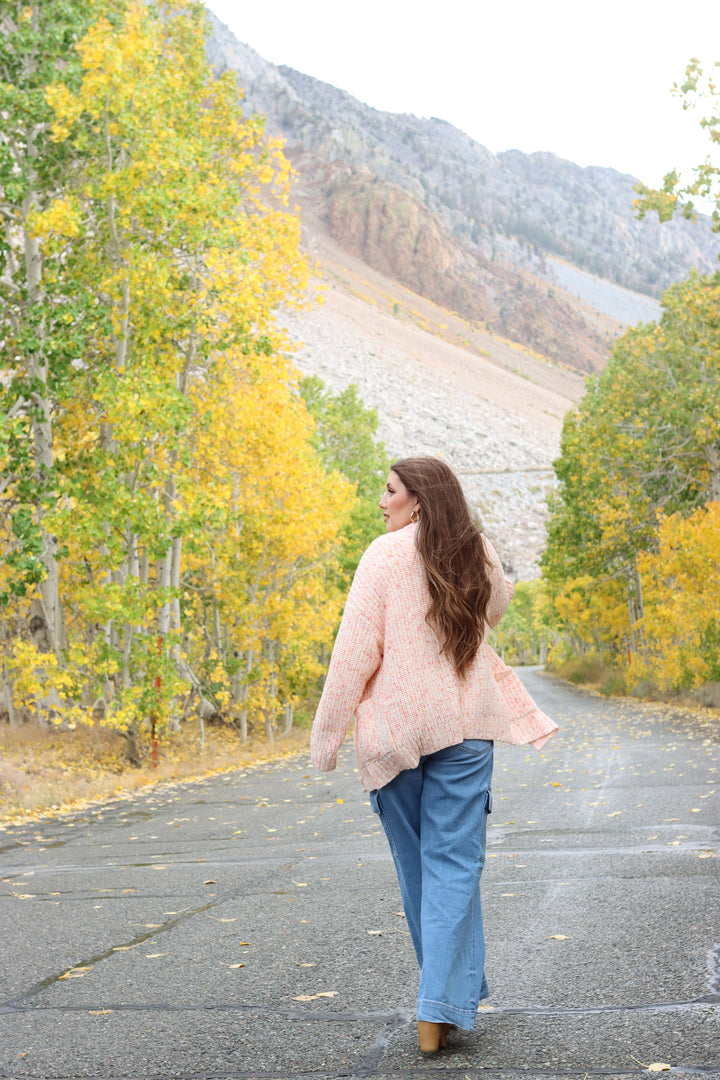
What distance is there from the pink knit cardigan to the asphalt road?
101 cm

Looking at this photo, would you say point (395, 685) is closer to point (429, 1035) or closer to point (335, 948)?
point (429, 1035)

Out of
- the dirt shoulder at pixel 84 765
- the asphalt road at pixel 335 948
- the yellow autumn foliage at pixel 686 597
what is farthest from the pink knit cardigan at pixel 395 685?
the yellow autumn foliage at pixel 686 597

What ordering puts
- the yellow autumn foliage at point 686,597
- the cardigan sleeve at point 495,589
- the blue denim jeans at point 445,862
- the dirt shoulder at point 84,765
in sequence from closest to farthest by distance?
the blue denim jeans at point 445,862
the cardigan sleeve at point 495,589
the dirt shoulder at point 84,765
the yellow autumn foliage at point 686,597

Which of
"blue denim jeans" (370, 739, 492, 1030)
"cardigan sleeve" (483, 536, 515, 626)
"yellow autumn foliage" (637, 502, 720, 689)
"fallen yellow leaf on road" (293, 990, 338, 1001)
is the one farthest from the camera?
"yellow autumn foliage" (637, 502, 720, 689)

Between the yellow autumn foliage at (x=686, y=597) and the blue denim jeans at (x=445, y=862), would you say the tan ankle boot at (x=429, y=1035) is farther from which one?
the yellow autumn foliage at (x=686, y=597)

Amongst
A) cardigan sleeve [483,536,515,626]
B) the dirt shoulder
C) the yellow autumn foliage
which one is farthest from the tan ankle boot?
the yellow autumn foliage

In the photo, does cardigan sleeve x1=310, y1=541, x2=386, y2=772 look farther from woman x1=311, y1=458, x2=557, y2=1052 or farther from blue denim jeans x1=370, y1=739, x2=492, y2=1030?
blue denim jeans x1=370, y1=739, x2=492, y2=1030

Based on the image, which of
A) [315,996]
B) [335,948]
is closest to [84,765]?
[335,948]

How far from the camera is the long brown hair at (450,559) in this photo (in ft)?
12.7

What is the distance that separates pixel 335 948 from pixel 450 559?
95.6 inches

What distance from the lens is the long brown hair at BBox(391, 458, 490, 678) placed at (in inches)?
152

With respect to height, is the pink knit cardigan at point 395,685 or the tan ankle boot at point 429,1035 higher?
the pink knit cardigan at point 395,685

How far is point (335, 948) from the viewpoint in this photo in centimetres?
539

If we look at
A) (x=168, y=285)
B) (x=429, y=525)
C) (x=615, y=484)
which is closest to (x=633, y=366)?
(x=615, y=484)
